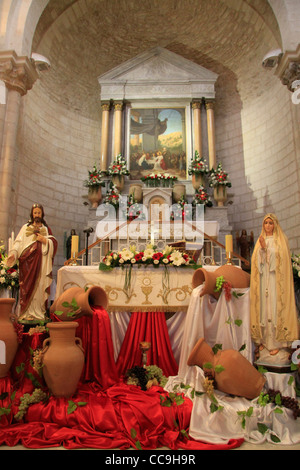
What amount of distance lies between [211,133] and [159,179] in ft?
7.83

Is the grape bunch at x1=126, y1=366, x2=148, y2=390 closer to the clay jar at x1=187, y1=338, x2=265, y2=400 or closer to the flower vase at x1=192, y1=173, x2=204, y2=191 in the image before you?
the clay jar at x1=187, y1=338, x2=265, y2=400

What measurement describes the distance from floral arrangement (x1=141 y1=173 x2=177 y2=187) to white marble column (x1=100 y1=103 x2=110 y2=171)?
4.97 feet

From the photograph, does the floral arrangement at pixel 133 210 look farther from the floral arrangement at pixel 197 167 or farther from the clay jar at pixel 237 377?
the clay jar at pixel 237 377

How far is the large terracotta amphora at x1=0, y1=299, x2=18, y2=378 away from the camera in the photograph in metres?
3.56

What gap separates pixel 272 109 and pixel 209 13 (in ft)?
12.9

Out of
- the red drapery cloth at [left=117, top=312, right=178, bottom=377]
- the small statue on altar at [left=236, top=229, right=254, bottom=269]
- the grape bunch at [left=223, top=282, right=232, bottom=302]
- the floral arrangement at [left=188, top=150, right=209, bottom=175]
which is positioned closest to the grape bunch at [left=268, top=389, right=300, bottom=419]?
the grape bunch at [left=223, top=282, right=232, bottom=302]

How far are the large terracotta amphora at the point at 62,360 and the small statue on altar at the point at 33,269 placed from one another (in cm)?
82

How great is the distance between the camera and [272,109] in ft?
33.3

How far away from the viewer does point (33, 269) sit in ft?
14.5

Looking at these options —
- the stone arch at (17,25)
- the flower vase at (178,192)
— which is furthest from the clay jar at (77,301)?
the stone arch at (17,25)

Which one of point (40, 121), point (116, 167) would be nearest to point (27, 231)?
point (116, 167)

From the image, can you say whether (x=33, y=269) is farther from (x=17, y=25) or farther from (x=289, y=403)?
(x=17, y=25)

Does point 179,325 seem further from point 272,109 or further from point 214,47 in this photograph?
point 214,47

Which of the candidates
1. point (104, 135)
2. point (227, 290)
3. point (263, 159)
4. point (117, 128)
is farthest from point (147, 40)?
point (227, 290)
